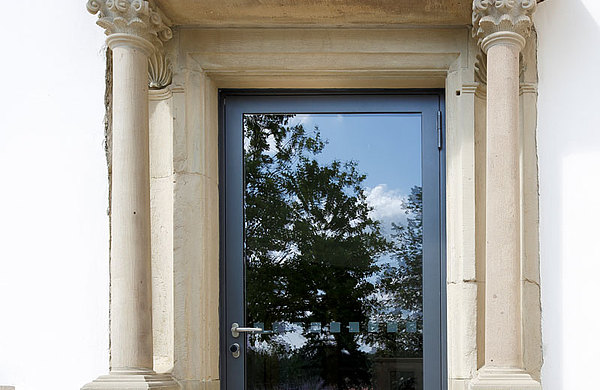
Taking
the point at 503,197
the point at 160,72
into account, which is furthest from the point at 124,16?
the point at 503,197

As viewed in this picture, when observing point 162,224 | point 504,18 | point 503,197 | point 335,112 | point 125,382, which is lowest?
point 125,382

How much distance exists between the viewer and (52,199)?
334cm

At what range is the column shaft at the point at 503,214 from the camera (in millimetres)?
2826

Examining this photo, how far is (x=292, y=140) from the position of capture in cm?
353

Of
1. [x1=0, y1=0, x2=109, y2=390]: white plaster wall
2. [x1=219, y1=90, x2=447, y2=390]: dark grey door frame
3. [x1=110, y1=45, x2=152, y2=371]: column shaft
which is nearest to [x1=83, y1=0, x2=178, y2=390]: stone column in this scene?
[x1=110, y1=45, x2=152, y2=371]: column shaft

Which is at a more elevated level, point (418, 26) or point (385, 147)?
point (418, 26)

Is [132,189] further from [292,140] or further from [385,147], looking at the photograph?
[385,147]

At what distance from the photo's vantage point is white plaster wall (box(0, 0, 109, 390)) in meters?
3.27

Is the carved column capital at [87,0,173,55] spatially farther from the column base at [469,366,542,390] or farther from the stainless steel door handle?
the column base at [469,366,542,390]

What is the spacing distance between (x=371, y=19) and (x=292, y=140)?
2.28ft

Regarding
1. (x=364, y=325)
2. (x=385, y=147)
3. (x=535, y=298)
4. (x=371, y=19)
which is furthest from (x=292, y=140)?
(x=535, y=298)

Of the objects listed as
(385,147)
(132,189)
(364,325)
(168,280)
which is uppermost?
(385,147)

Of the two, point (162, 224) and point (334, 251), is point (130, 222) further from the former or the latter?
point (334, 251)

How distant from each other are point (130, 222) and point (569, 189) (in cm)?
190
